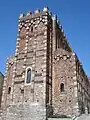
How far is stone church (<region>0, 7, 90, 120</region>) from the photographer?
24.0 meters

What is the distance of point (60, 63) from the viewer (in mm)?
27125

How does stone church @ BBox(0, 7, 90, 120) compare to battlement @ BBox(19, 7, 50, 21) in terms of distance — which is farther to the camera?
battlement @ BBox(19, 7, 50, 21)

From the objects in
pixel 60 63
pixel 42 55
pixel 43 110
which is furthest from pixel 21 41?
pixel 43 110

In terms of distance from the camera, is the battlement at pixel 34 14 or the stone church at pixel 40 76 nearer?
the stone church at pixel 40 76

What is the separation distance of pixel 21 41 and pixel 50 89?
812cm

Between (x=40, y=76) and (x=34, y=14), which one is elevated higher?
(x=34, y=14)

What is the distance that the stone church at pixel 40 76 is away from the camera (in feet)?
78.8

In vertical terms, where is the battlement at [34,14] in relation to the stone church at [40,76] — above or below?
above

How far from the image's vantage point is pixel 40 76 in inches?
993

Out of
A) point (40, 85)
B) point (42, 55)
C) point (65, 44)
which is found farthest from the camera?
point (65, 44)

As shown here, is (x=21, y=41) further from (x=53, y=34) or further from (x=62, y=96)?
(x=62, y=96)

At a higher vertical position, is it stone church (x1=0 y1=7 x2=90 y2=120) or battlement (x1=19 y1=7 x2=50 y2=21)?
battlement (x1=19 y1=7 x2=50 y2=21)

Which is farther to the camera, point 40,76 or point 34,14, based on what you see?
point 34,14

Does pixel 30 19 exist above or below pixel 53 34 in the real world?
above
